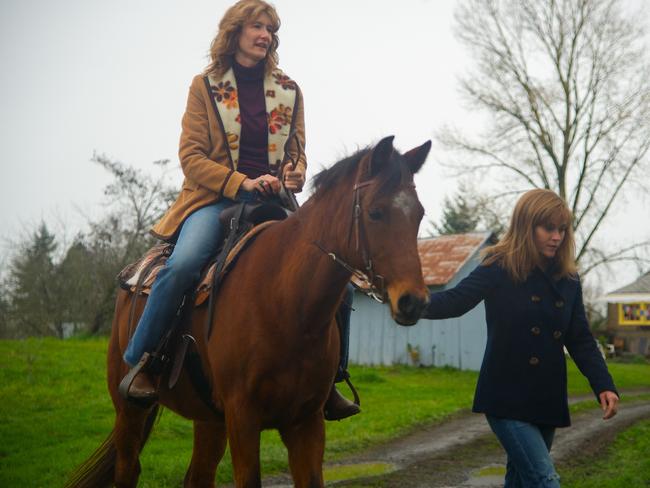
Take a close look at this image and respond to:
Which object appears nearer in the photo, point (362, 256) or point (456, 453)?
point (362, 256)

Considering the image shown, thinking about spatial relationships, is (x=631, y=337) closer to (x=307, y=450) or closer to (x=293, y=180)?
(x=293, y=180)

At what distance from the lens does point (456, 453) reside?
371 inches

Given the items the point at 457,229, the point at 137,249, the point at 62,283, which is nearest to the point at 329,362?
the point at 137,249

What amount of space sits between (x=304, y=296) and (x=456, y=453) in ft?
21.2

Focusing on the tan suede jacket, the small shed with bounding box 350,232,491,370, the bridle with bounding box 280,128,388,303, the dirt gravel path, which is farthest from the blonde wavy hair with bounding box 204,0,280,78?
the small shed with bounding box 350,232,491,370

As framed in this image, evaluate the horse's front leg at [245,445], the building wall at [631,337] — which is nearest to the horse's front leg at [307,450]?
the horse's front leg at [245,445]

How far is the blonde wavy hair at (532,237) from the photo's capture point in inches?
162

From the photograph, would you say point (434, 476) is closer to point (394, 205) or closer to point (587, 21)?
→ point (394, 205)

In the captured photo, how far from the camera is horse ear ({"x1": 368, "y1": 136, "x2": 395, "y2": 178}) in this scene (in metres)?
3.47

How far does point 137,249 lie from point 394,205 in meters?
31.8

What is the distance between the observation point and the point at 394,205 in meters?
3.40

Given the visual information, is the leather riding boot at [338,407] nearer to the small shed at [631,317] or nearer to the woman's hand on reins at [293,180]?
the woman's hand on reins at [293,180]

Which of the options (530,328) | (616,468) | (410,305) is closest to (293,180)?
(410,305)

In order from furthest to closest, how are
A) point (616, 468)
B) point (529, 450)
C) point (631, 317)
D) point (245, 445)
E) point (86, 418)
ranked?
point (631, 317) < point (86, 418) < point (616, 468) < point (529, 450) < point (245, 445)
